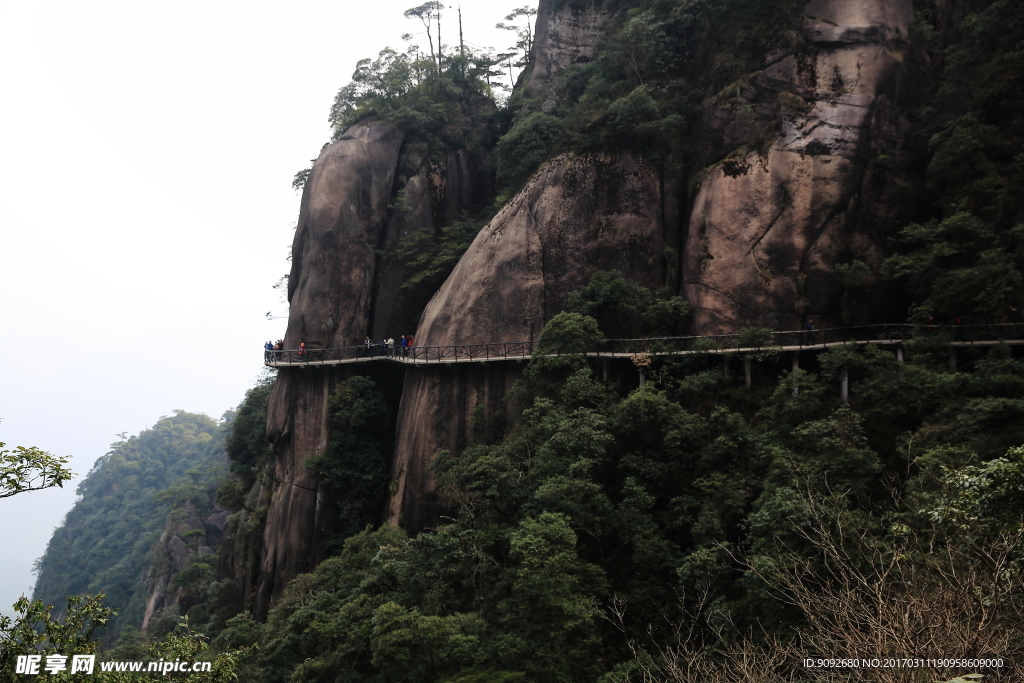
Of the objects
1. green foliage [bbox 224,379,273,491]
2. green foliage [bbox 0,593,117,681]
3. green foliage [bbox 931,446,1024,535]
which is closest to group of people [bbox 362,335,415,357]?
green foliage [bbox 224,379,273,491]

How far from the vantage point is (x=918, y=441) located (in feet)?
47.5

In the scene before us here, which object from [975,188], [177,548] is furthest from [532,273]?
[177,548]

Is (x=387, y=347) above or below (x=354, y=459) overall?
above

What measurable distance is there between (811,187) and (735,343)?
5146mm

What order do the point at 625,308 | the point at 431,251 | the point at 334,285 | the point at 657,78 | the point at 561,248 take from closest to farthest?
the point at 625,308, the point at 561,248, the point at 657,78, the point at 334,285, the point at 431,251

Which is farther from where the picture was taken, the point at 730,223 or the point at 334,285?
the point at 334,285

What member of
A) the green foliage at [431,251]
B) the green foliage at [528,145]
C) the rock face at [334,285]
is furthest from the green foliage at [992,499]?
the rock face at [334,285]

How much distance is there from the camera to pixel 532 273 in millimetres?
23000

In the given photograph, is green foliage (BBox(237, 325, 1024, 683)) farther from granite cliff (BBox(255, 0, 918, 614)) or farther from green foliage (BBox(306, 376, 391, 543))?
green foliage (BBox(306, 376, 391, 543))

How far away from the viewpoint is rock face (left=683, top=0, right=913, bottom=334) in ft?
65.8

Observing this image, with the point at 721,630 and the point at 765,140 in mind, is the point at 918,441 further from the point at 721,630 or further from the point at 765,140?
the point at 765,140

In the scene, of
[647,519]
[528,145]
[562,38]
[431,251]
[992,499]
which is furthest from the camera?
[562,38]

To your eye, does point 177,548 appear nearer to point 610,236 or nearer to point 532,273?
point 532,273

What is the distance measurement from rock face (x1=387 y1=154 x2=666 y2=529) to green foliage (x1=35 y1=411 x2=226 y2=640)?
31.8 meters
